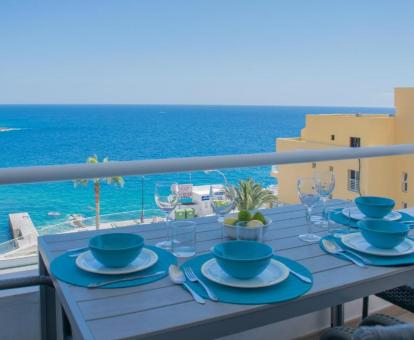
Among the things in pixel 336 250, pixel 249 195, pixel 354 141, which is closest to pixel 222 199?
pixel 249 195

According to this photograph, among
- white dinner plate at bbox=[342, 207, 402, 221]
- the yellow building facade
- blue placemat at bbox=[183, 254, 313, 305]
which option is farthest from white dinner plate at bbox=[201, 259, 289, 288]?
the yellow building facade

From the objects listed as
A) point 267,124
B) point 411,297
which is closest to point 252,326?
point 411,297

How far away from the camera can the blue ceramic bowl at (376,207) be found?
1611 mm

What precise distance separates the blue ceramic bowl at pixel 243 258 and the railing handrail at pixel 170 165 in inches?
36.5

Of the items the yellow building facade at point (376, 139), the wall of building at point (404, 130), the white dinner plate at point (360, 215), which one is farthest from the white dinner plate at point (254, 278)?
the wall of building at point (404, 130)

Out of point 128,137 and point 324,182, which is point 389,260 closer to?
point 324,182

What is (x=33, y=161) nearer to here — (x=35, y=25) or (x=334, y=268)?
(x=35, y=25)

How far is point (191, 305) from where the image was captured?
950 millimetres

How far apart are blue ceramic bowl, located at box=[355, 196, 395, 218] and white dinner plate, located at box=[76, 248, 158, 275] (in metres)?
0.79

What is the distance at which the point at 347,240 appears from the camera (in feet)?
4.48

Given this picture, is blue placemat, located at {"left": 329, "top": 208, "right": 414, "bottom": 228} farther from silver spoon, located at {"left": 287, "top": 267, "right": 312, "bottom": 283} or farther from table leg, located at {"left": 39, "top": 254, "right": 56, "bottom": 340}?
table leg, located at {"left": 39, "top": 254, "right": 56, "bottom": 340}

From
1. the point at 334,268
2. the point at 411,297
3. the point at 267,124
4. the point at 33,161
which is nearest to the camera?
the point at 334,268

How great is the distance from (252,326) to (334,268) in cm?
32

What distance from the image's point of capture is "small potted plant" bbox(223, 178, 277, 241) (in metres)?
1.32
